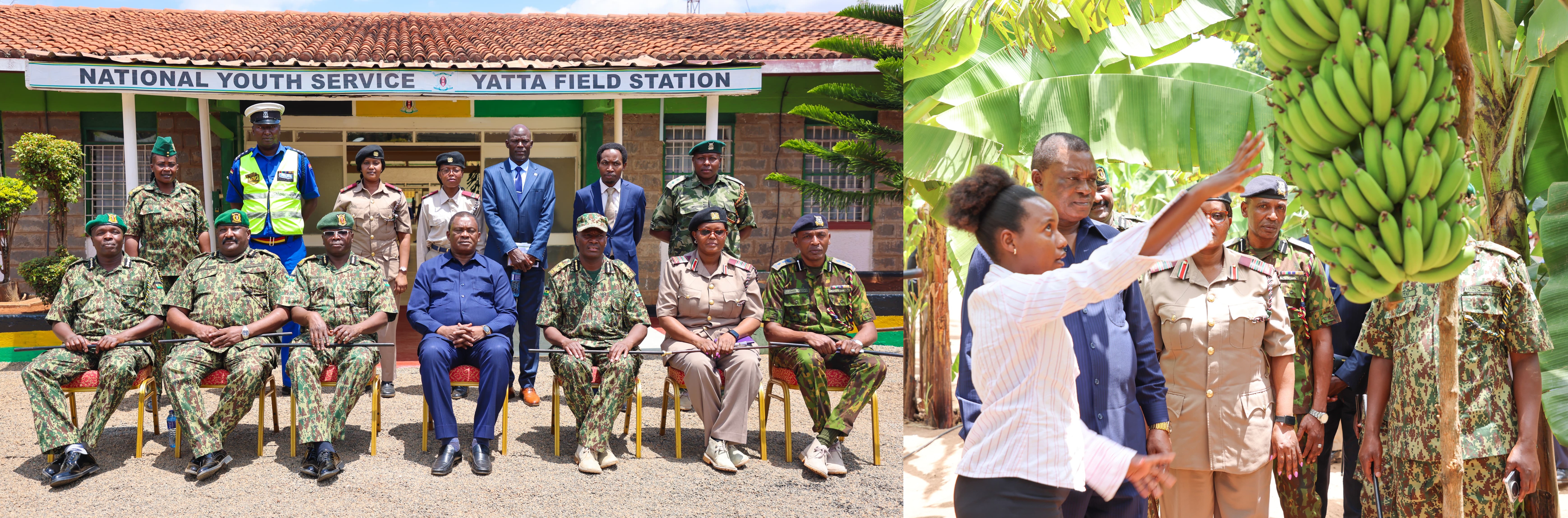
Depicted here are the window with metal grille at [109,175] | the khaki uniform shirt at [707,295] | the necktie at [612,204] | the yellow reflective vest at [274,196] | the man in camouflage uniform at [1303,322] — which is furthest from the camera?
the window with metal grille at [109,175]

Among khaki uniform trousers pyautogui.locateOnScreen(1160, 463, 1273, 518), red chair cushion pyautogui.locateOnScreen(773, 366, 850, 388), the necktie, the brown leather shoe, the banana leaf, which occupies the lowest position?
the brown leather shoe

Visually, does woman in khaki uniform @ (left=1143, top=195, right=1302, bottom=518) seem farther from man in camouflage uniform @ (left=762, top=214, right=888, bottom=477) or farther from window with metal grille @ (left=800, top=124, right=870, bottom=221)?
window with metal grille @ (left=800, top=124, right=870, bottom=221)

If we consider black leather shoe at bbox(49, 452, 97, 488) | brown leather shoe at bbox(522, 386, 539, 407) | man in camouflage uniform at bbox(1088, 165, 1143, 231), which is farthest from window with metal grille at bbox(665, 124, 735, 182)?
man in camouflage uniform at bbox(1088, 165, 1143, 231)

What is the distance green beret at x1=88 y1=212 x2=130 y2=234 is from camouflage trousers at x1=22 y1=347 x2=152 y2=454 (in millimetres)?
624

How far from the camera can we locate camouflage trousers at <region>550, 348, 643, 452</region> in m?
4.76

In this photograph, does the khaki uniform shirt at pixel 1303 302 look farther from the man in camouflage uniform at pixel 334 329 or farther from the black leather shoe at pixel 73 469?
the black leather shoe at pixel 73 469

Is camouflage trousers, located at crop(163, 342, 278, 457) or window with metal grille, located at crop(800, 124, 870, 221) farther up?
window with metal grille, located at crop(800, 124, 870, 221)

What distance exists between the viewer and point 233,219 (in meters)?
5.04

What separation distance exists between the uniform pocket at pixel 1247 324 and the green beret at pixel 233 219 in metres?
4.58

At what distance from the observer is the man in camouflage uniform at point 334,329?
457cm

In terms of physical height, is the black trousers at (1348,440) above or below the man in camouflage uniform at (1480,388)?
below

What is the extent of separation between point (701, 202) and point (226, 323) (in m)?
2.45

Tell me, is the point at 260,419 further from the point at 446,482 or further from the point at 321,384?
the point at 446,482

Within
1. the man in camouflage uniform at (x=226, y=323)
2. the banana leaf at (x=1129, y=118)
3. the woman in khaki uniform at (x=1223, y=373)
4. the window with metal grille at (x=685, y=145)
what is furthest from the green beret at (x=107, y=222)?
the window with metal grille at (x=685, y=145)
